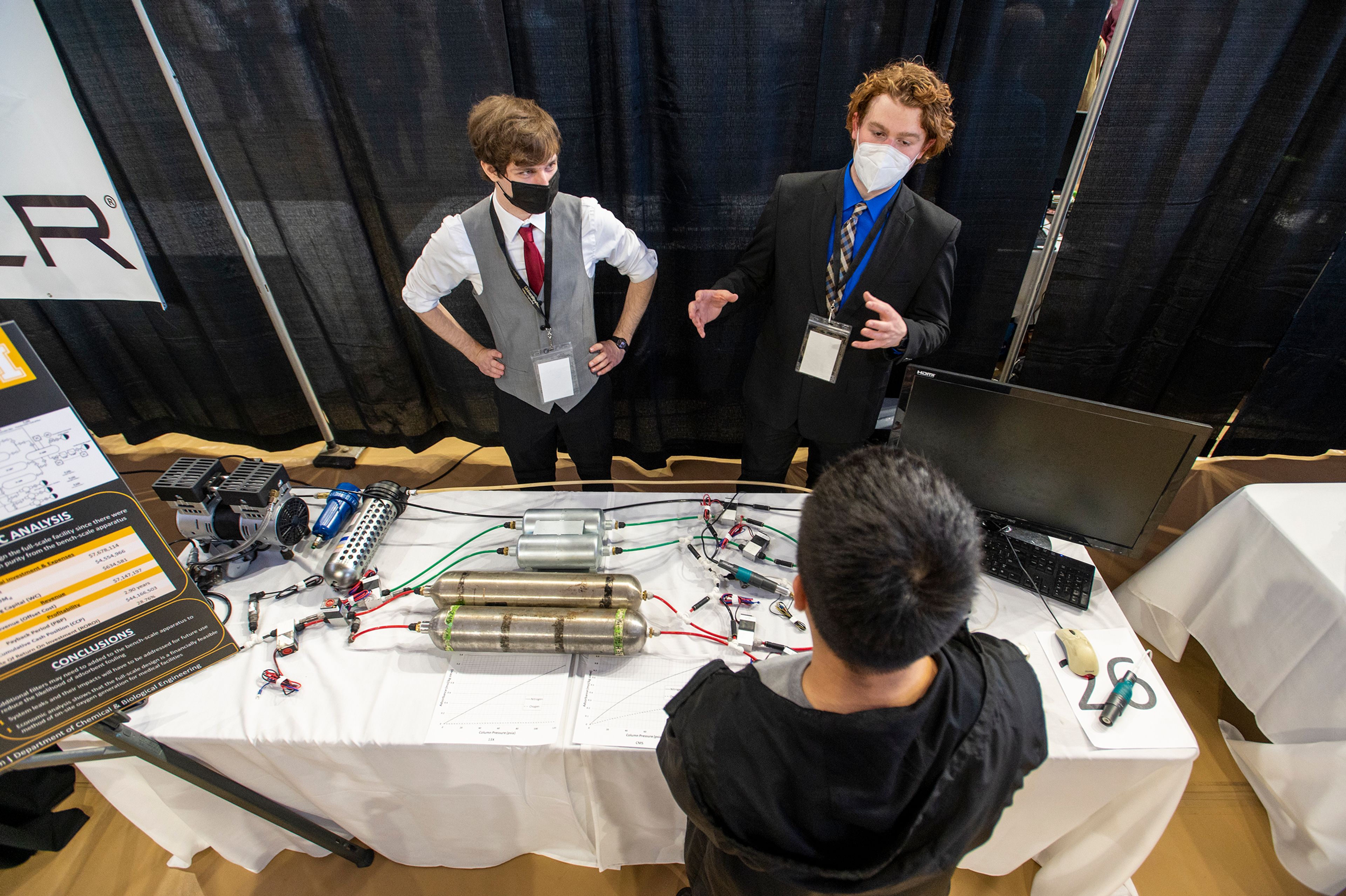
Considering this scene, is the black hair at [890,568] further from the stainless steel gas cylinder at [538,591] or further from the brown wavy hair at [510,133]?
the brown wavy hair at [510,133]

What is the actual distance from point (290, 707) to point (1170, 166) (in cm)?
328

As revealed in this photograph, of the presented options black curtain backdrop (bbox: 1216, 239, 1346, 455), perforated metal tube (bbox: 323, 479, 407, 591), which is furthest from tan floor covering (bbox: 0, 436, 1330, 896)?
black curtain backdrop (bbox: 1216, 239, 1346, 455)

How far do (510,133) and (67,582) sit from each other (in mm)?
1353

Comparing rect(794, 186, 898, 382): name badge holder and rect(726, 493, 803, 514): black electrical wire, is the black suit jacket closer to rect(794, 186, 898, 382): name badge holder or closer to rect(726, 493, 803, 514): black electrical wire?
rect(794, 186, 898, 382): name badge holder

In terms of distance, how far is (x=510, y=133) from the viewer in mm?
1469

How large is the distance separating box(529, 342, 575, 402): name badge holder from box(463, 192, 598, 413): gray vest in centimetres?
2

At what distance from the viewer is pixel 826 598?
2.28 ft

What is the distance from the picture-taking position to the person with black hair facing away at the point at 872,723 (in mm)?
669

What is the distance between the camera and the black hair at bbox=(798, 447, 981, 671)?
2.16 feet

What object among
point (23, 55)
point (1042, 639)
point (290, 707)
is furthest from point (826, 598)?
point (23, 55)

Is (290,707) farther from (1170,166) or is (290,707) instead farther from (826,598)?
(1170,166)

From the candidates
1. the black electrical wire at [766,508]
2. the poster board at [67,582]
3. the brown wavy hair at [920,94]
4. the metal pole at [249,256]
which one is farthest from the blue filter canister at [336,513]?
the brown wavy hair at [920,94]

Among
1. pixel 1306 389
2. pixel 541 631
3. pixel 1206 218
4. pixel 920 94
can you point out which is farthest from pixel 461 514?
pixel 1306 389

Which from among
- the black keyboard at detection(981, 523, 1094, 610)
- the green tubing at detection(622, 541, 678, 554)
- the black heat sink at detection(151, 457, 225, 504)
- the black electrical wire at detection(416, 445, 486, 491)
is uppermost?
the black heat sink at detection(151, 457, 225, 504)
